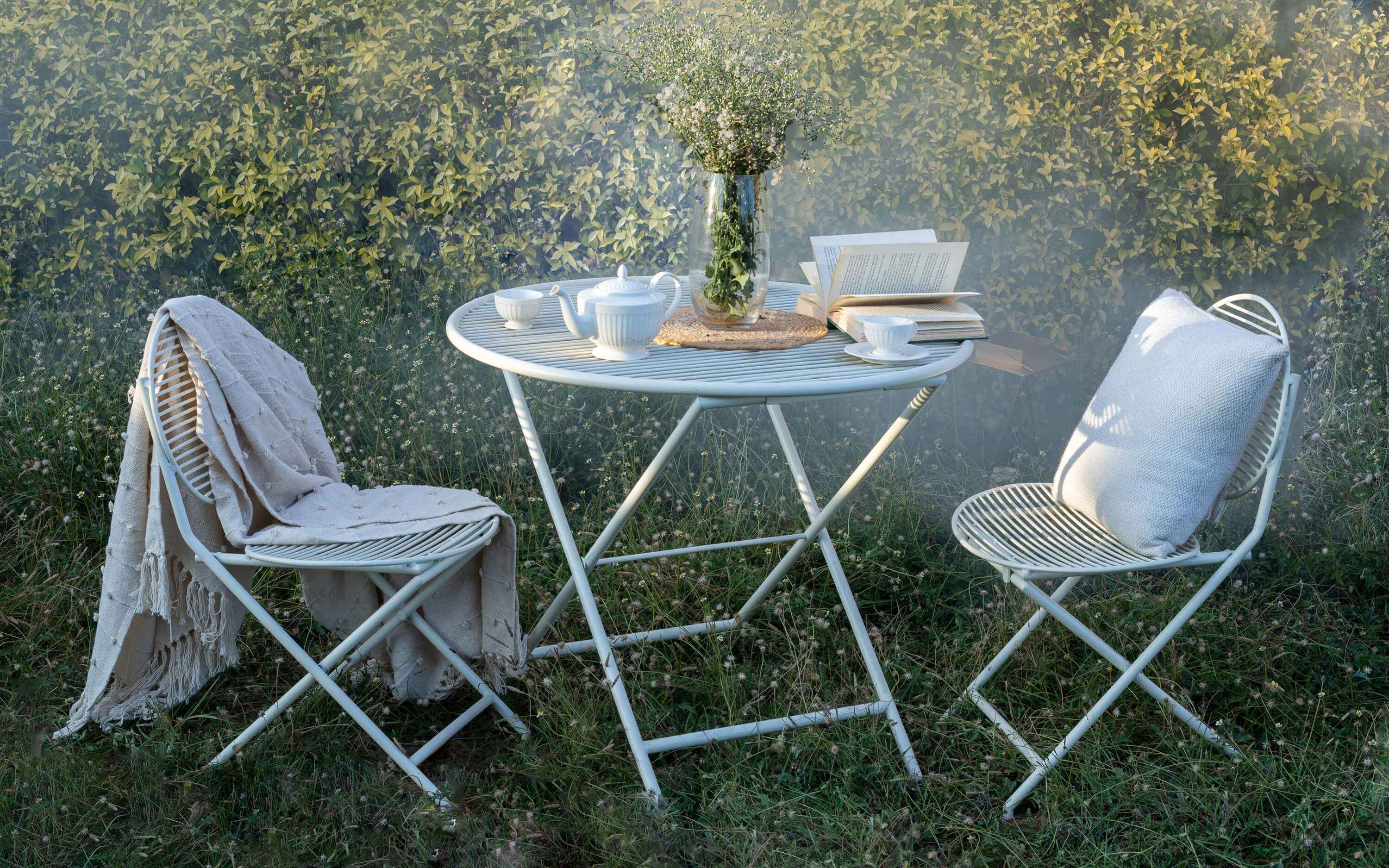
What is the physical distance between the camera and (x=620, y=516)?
95.0 inches

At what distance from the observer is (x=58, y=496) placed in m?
3.55

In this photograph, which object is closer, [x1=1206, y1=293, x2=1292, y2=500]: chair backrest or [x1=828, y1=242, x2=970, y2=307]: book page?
[x1=1206, y1=293, x2=1292, y2=500]: chair backrest

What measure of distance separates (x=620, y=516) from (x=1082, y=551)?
0.99m

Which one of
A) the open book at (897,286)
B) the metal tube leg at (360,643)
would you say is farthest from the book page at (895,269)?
the metal tube leg at (360,643)

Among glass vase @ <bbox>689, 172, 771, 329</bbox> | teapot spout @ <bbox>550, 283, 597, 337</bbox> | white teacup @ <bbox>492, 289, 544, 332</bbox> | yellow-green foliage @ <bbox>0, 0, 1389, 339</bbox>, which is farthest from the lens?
yellow-green foliage @ <bbox>0, 0, 1389, 339</bbox>

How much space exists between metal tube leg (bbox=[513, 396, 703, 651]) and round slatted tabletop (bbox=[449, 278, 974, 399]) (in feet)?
0.26

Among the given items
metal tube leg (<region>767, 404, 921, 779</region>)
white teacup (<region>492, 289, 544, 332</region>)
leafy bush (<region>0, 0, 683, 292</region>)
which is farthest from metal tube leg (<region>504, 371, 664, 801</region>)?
leafy bush (<region>0, 0, 683, 292</region>)

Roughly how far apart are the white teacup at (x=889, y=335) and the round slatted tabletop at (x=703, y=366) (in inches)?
1.7

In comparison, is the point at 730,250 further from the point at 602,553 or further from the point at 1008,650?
the point at 1008,650

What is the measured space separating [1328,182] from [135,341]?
4403 mm

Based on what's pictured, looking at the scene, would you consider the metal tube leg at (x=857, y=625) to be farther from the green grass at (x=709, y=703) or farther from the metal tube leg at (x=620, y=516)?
the metal tube leg at (x=620, y=516)

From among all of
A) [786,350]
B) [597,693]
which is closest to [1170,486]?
[786,350]

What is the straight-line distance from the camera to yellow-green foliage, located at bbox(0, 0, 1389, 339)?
3809 millimetres

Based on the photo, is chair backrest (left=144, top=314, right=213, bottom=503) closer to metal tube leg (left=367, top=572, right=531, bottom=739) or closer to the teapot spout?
metal tube leg (left=367, top=572, right=531, bottom=739)
